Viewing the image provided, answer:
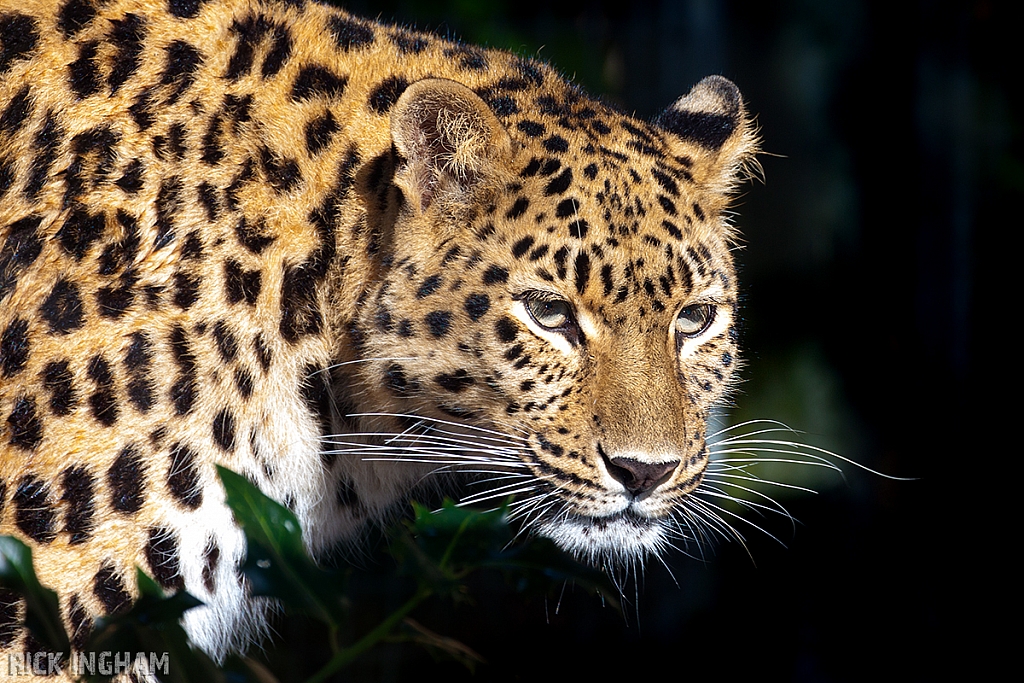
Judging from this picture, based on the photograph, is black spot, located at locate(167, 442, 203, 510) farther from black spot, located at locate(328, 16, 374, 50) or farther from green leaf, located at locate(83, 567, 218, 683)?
green leaf, located at locate(83, 567, 218, 683)

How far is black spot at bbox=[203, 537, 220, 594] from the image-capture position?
3754 mm

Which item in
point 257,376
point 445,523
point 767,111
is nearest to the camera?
point 445,523

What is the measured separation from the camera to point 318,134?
13.3ft

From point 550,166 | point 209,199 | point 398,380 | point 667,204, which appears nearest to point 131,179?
point 209,199

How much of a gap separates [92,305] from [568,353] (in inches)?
63.0

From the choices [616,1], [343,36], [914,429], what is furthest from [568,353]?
[914,429]

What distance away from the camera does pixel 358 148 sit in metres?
4.08

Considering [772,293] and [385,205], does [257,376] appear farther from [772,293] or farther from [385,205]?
[772,293]

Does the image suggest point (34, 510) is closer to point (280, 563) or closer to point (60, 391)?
point (60, 391)

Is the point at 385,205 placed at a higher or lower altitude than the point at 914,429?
higher

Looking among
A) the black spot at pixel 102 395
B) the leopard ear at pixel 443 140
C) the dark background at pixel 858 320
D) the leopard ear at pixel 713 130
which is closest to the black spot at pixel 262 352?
the black spot at pixel 102 395

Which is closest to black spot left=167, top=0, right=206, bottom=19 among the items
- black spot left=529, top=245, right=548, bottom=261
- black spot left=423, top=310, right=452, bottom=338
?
black spot left=423, top=310, right=452, bottom=338

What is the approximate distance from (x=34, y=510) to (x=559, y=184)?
2.05 meters

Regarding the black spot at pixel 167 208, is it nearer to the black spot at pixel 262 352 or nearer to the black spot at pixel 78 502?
the black spot at pixel 262 352
